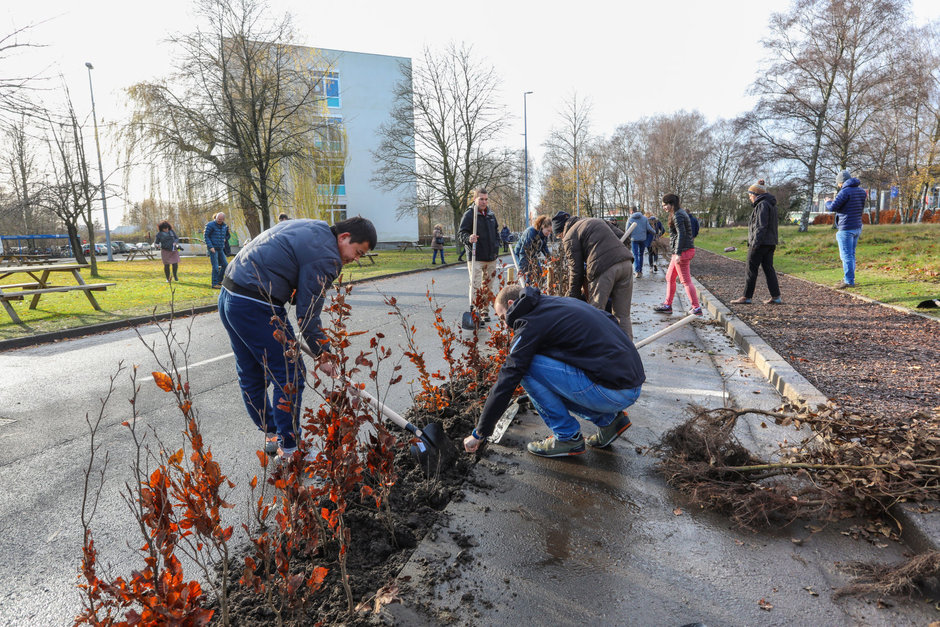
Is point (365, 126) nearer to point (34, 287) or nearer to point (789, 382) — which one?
point (34, 287)

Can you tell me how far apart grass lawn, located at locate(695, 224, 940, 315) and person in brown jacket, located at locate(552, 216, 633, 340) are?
16.6 feet

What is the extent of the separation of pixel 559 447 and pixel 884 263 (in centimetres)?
1397

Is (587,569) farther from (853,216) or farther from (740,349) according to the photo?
(853,216)

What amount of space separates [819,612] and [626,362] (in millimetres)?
1511

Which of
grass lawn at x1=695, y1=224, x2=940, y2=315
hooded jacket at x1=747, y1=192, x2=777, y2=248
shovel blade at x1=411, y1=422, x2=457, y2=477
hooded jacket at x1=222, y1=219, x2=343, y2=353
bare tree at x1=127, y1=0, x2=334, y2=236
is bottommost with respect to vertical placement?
shovel blade at x1=411, y1=422, x2=457, y2=477

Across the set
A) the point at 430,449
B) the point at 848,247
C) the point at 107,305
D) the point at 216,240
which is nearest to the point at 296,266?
the point at 430,449

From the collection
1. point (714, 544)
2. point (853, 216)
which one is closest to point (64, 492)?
point (714, 544)

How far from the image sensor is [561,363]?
131 inches

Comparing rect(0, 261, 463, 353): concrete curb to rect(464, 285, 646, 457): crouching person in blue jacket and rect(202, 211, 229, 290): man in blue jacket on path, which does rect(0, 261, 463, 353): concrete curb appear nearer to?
rect(464, 285, 646, 457): crouching person in blue jacket

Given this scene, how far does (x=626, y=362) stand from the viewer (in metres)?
3.22

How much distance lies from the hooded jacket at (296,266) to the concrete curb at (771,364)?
3118mm

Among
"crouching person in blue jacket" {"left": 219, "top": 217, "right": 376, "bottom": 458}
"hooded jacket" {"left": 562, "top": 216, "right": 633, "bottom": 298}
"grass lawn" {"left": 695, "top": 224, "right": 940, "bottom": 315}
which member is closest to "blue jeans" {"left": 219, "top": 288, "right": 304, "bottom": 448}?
"crouching person in blue jacket" {"left": 219, "top": 217, "right": 376, "bottom": 458}

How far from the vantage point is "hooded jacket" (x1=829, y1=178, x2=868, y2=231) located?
8.83 metres

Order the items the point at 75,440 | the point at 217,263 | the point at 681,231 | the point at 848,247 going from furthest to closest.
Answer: the point at 217,263
the point at 848,247
the point at 681,231
the point at 75,440
